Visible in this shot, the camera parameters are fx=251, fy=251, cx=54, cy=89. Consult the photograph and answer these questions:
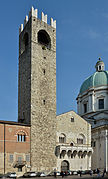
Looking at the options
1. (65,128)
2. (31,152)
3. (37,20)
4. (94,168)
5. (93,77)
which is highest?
(37,20)

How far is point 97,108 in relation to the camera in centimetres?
5844

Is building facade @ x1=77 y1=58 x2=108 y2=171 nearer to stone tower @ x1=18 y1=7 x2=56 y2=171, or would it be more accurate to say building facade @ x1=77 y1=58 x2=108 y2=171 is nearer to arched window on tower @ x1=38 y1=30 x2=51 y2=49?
stone tower @ x1=18 y1=7 x2=56 y2=171

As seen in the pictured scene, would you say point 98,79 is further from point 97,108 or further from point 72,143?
point 72,143

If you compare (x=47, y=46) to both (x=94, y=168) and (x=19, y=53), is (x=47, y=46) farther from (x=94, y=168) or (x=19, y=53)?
(x=94, y=168)

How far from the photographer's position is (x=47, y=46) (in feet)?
153

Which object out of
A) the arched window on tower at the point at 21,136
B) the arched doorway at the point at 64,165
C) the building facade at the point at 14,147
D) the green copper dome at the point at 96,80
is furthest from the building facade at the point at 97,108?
the arched window on tower at the point at 21,136

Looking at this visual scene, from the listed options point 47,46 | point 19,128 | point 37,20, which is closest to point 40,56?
point 47,46

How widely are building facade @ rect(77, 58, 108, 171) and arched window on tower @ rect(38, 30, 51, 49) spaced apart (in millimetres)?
18523

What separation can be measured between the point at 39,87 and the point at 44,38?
1059 centimetres

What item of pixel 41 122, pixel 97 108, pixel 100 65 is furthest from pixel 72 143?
pixel 100 65

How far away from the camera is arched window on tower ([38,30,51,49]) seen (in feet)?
153

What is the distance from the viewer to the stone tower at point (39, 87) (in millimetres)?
40219

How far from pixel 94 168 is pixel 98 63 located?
27.8m

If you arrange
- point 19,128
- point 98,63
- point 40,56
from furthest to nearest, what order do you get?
point 98,63
point 40,56
point 19,128
